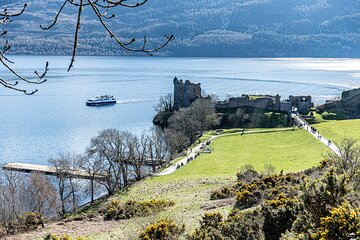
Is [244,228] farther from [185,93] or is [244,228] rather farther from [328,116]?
[185,93]

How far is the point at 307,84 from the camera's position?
141 m

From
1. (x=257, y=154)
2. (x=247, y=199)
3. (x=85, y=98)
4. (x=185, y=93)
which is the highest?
(x=185, y=93)

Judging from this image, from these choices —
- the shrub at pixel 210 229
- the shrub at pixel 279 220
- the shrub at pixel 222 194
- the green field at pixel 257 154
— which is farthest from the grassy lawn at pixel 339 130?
the shrub at pixel 279 220

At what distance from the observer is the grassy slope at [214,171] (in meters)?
22.1

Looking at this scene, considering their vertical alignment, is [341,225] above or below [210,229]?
above

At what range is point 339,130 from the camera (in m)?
60.2

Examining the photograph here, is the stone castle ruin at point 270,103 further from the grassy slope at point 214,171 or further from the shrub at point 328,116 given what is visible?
the grassy slope at point 214,171

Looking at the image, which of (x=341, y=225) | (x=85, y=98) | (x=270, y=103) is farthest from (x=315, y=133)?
A: (x=85, y=98)

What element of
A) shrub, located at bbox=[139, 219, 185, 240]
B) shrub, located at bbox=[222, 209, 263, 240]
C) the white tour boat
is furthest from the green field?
the white tour boat

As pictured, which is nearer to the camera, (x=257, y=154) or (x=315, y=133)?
(x=257, y=154)

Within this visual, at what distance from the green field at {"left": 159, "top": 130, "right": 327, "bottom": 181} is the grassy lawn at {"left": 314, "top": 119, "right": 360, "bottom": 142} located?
253 cm

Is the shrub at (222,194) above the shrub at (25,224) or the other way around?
above

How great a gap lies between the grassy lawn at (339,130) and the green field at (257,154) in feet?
8.29

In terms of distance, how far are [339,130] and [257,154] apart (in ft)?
47.7
